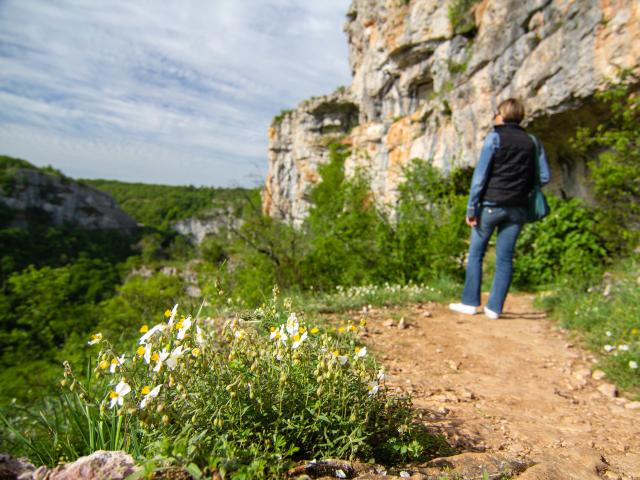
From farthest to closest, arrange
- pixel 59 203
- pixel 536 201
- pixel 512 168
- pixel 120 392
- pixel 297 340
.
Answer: pixel 59 203
pixel 536 201
pixel 512 168
pixel 297 340
pixel 120 392

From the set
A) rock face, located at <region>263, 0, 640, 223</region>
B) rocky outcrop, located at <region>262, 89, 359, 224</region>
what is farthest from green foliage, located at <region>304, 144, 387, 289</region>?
rocky outcrop, located at <region>262, 89, 359, 224</region>

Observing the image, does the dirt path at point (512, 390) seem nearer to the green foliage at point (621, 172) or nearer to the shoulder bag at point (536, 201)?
the shoulder bag at point (536, 201)

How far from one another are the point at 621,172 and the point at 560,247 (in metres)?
1.35

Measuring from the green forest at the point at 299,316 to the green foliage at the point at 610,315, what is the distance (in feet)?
0.06

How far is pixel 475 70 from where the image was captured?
9258 millimetres

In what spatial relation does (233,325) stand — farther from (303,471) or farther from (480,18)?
(480,18)

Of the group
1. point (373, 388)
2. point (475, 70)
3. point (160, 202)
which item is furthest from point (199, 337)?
point (160, 202)

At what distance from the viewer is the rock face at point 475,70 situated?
5.56 m

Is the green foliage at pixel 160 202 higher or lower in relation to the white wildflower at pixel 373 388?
higher

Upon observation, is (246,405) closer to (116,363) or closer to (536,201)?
(116,363)

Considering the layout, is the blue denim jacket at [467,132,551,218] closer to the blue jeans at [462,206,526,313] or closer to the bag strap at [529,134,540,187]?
the bag strap at [529,134,540,187]

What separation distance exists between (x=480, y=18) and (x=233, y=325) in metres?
12.3

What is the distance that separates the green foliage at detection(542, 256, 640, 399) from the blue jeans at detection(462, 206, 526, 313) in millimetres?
709

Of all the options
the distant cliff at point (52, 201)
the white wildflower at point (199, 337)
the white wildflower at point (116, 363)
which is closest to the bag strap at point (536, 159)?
the white wildflower at point (199, 337)
